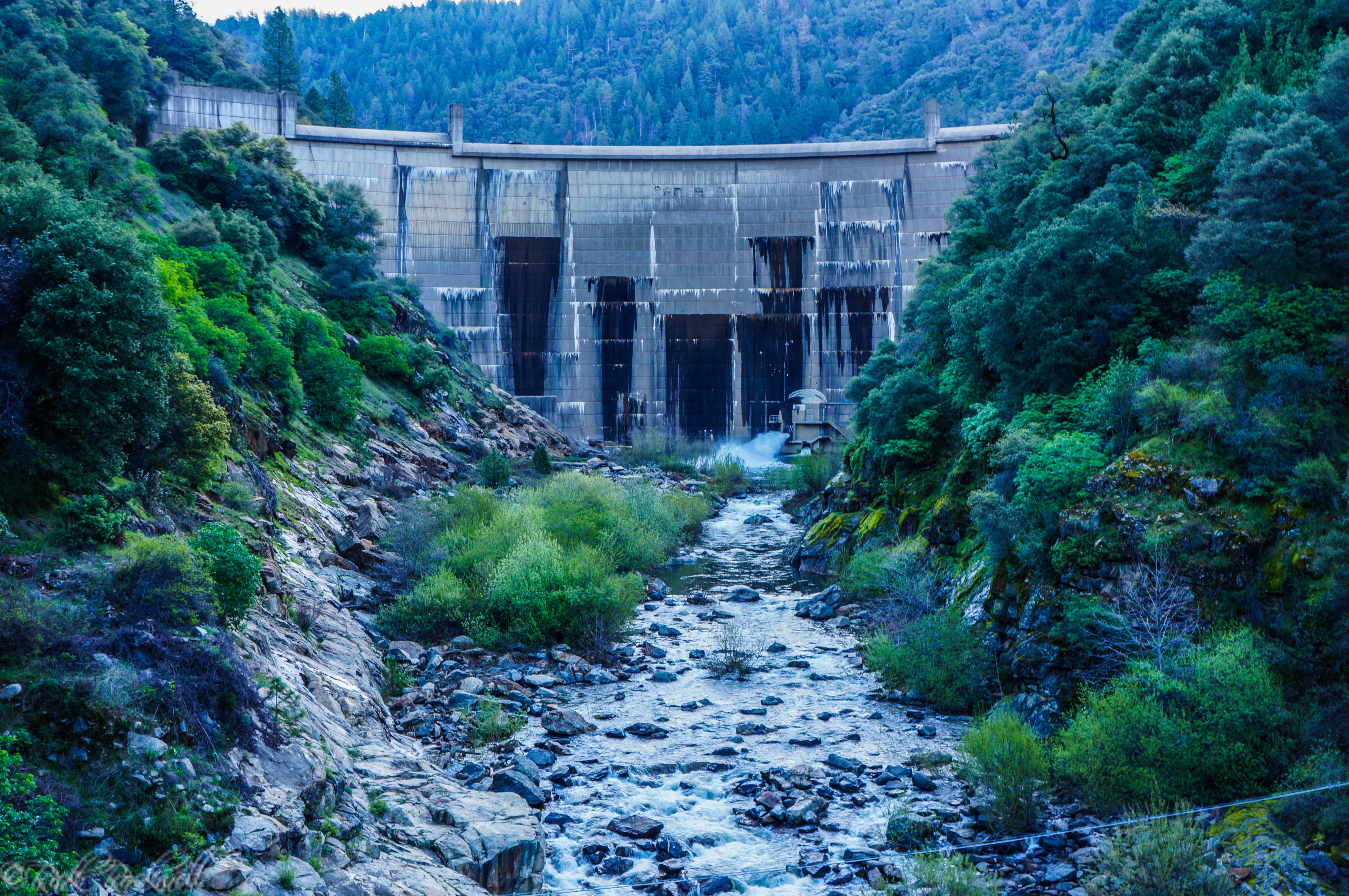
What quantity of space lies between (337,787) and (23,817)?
4963mm

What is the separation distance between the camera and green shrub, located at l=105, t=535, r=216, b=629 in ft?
42.9

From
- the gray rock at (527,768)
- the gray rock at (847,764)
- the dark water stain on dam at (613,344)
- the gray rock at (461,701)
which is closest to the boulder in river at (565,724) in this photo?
the gray rock at (461,701)

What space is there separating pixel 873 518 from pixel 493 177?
121ft

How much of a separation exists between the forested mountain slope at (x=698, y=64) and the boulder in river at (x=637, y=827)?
86099 millimetres

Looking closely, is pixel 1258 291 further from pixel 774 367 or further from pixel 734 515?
pixel 774 367

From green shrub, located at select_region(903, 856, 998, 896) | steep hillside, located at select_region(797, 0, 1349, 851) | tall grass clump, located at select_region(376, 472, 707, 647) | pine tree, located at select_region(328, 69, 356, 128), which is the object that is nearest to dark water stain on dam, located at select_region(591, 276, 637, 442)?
tall grass clump, located at select_region(376, 472, 707, 647)

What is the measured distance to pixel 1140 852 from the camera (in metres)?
12.6

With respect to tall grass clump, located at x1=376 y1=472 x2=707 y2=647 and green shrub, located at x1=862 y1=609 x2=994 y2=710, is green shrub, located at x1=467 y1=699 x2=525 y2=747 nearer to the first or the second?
tall grass clump, located at x1=376 y1=472 x2=707 y2=647

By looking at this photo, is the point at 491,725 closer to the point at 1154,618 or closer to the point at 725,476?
the point at 1154,618

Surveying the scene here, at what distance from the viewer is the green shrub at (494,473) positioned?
36.9m

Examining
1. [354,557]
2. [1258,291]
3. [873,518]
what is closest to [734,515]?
[873,518]

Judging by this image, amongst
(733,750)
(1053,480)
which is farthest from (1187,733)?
(733,750)

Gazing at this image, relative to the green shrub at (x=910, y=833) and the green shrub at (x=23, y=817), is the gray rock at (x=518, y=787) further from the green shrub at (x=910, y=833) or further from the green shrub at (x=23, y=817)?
the green shrub at (x=23, y=817)

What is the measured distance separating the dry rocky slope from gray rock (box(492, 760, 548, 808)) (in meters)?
0.41
